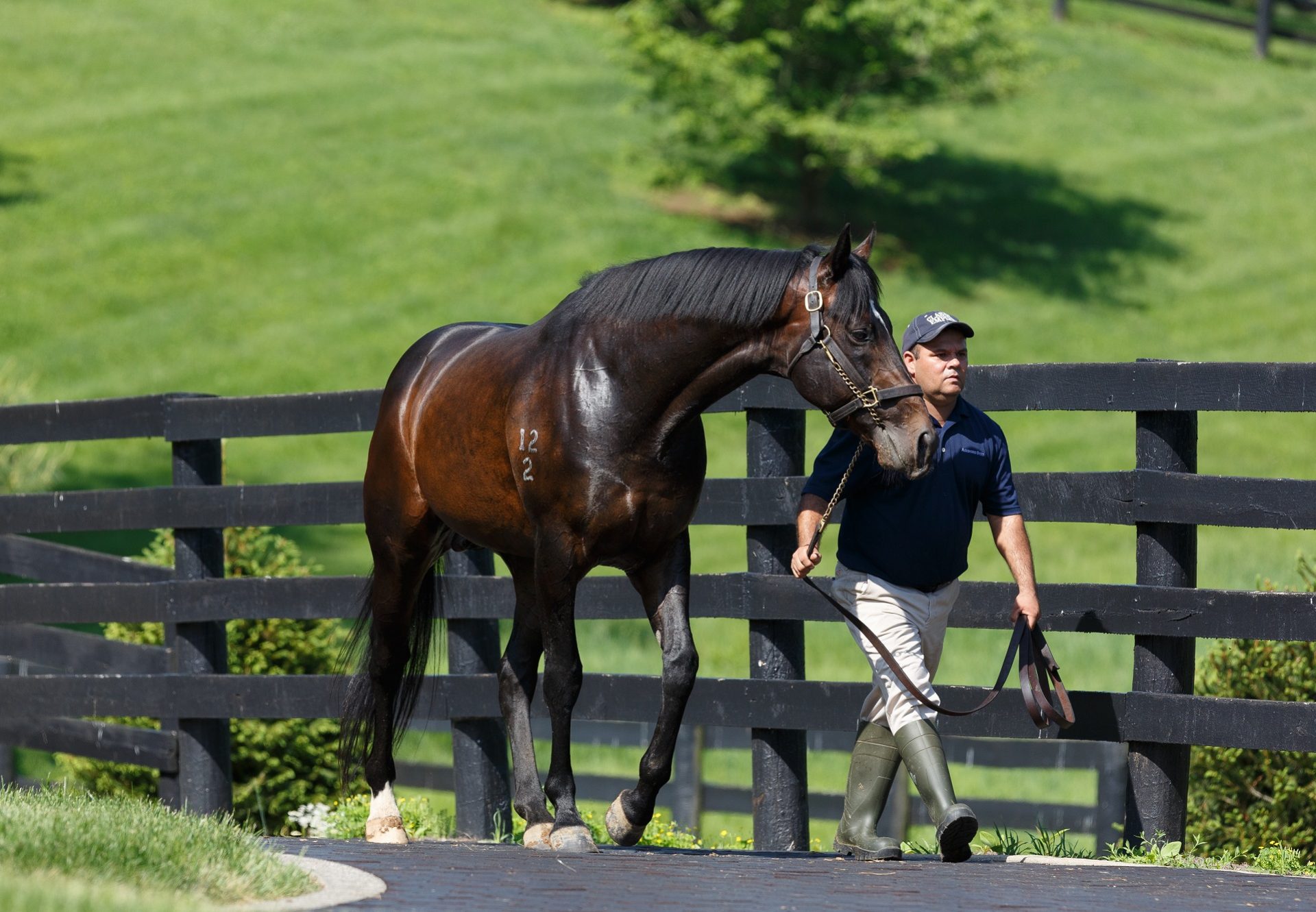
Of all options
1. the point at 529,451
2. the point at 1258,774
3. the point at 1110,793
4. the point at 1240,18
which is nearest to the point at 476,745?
the point at 529,451

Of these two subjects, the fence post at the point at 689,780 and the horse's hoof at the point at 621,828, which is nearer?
the horse's hoof at the point at 621,828

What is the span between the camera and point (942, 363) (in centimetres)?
478

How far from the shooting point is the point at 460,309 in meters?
23.7

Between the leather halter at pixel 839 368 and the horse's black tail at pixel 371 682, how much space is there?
6.51 feet

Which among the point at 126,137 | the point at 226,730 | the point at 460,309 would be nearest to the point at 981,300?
the point at 460,309

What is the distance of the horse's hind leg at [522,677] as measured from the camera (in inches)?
200

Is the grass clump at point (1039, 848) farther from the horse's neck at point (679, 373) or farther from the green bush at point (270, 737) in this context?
the green bush at point (270, 737)

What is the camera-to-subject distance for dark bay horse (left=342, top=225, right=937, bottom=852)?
14.4 feet

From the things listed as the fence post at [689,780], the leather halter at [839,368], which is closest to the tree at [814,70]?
the fence post at [689,780]

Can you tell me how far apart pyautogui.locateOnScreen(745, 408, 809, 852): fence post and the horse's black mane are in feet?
3.16

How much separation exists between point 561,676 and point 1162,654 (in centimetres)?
196

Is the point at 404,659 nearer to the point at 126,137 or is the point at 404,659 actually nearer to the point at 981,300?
the point at 981,300

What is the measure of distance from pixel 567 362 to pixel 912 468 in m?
1.15

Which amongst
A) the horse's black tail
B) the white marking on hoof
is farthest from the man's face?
the white marking on hoof
